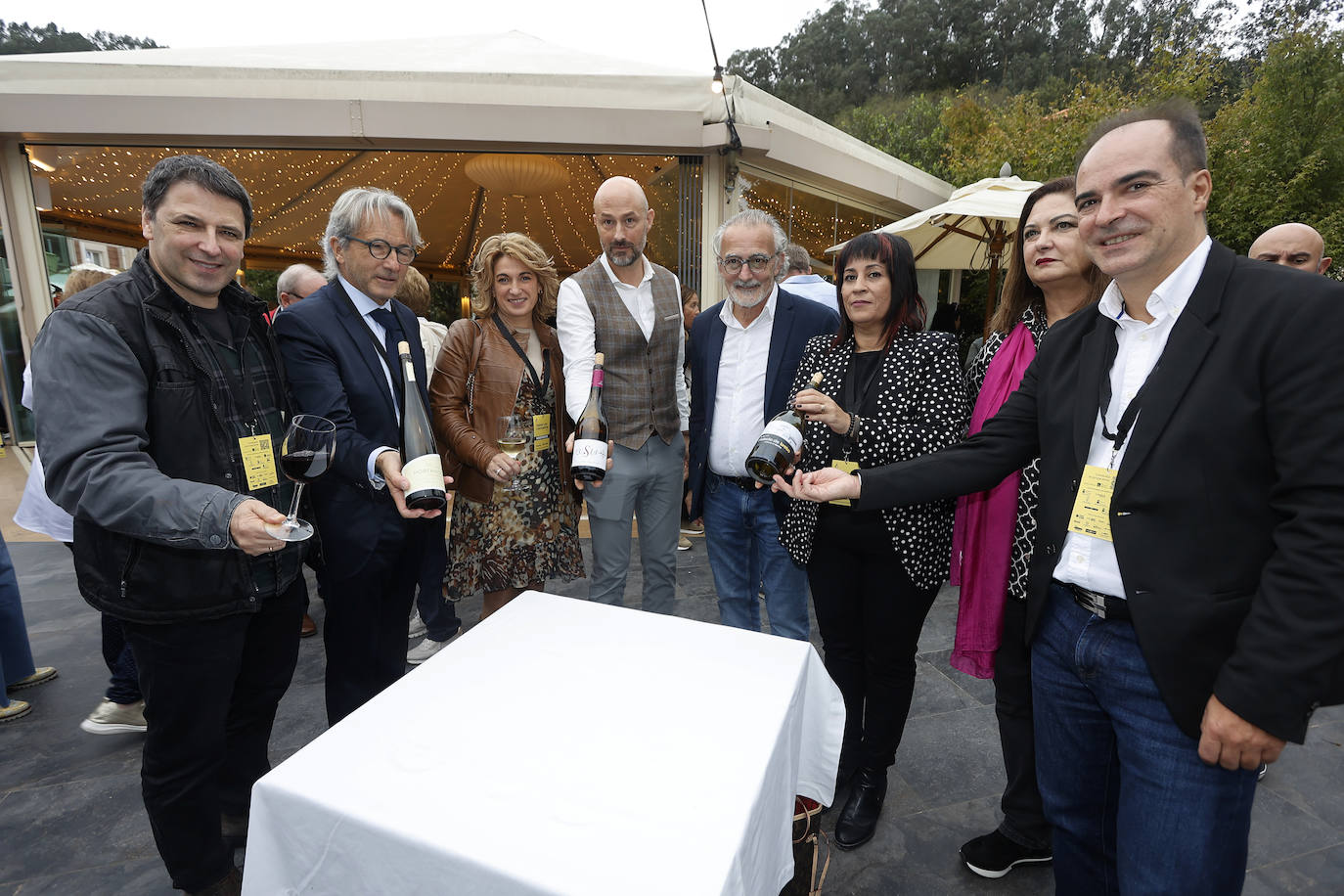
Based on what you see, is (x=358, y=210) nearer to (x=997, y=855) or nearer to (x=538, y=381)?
(x=538, y=381)

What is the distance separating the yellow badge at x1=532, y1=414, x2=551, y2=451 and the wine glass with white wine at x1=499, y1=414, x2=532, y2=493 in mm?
28

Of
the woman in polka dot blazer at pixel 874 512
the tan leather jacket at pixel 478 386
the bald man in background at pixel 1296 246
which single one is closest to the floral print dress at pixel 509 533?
the tan leather jacket at pixel 478 386

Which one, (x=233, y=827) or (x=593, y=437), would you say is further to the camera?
(x=593, y=437)

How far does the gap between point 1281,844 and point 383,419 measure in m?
3.28

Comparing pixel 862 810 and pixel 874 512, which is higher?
pixel 874 512

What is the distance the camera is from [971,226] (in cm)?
716

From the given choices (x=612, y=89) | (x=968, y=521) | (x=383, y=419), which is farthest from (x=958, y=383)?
(x=612, y=89)

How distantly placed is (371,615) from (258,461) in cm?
71

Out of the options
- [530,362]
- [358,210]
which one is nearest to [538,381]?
[530,362]

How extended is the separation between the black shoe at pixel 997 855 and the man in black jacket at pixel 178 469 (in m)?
2.15

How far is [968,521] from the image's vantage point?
6.63ft

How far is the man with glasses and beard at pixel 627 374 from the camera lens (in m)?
2.52

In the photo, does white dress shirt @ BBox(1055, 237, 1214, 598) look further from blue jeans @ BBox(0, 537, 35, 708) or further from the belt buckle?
blue jeans @ BBox(0, 537, 35, 708)

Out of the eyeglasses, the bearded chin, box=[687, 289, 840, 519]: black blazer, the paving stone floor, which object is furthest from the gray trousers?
the paving stone floor
